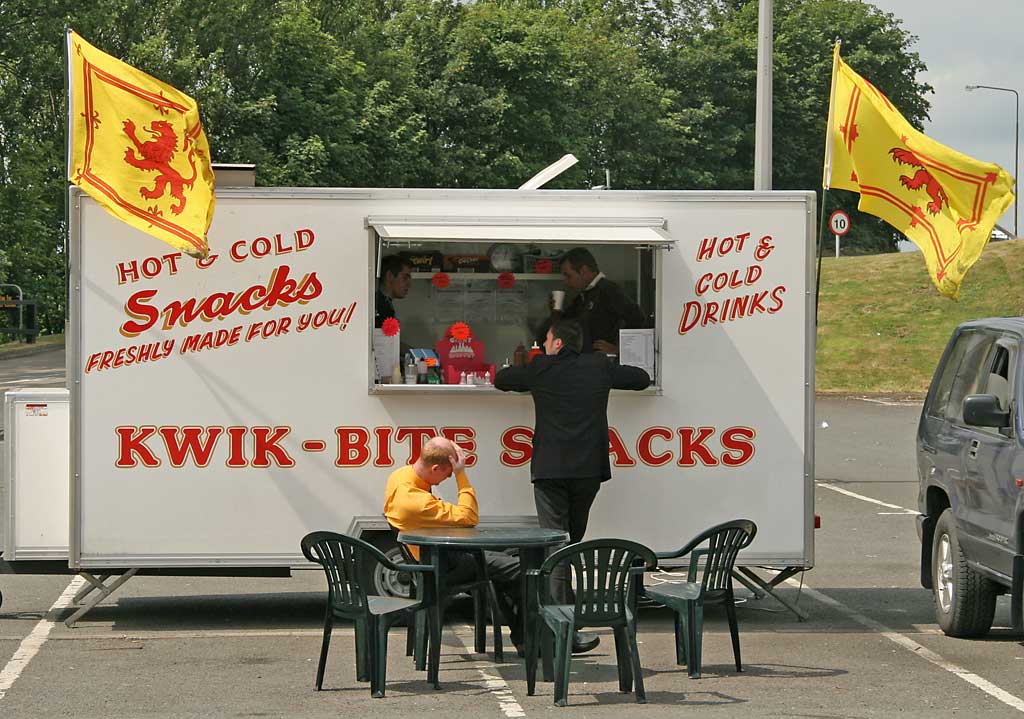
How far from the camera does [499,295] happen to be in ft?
34.6

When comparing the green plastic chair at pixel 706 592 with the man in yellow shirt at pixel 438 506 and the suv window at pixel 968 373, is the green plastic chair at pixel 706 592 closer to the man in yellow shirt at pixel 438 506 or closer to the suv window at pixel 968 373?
the man in yellow shirt at pixel 438 506

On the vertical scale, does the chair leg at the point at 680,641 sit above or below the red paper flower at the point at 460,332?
below

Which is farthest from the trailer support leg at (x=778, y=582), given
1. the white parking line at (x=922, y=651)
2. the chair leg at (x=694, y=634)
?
the chair leg at (x=694, y=634)

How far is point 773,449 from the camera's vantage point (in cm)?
973

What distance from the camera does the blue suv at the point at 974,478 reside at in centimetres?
823

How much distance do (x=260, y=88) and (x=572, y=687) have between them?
4197cm

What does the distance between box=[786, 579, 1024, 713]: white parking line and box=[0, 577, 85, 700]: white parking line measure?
16.4 feet

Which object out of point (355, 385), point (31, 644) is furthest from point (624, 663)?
point (31, 644)

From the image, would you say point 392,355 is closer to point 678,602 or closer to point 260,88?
point 678,602

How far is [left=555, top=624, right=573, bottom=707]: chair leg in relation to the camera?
7195 millimetres

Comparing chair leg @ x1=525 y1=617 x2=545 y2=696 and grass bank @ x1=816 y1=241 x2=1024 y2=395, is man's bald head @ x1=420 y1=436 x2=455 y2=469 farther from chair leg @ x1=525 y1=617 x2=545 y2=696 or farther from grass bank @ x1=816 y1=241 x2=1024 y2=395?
grass bank @ x1=816 y1=241 x2=1024 y2=395

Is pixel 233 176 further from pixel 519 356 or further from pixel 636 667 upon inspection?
pixel 636 667

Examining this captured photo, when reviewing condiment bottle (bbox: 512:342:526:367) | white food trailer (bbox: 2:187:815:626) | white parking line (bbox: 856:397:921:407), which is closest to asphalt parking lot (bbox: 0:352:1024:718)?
white food trailer (bbox: 2:187:815:626)

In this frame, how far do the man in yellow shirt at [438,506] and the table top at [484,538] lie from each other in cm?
24
